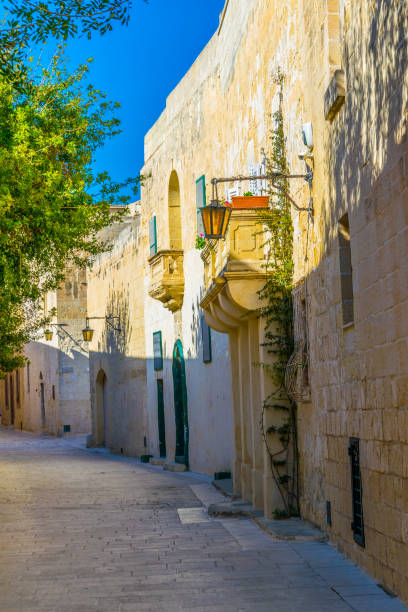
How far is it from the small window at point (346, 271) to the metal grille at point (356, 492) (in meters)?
1.20

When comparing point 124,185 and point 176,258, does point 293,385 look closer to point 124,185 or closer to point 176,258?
point 124,185

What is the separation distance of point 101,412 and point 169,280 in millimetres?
11356

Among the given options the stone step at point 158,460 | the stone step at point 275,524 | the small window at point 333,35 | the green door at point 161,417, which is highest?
the small window at point 333,35

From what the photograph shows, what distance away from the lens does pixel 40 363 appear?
4028cm

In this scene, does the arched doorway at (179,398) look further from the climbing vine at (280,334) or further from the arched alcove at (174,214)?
the climbing vine at (280,334)

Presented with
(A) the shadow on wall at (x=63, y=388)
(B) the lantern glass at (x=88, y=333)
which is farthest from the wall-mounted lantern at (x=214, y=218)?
(A) the shadow on wall at (x=63, y=388)

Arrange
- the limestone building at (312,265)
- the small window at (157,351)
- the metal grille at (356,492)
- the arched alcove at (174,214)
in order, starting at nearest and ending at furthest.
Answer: the limestone building at (312,265) → the metal grille at (356,492) → the arched alcove at (174,214) → the small window at (157,351)

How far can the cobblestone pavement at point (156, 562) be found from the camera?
6844 millimetres

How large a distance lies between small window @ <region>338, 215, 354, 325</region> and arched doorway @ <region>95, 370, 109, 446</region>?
22044 millimetres

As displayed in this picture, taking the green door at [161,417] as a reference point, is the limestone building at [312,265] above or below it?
above

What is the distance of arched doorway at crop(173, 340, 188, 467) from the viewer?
65.6ft

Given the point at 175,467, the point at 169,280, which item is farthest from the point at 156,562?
the point at 169,280

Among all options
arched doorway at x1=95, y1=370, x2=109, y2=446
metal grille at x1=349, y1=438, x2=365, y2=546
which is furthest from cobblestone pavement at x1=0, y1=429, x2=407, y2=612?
arched doorway at x1=95, y1=370, x2=109, y2=446

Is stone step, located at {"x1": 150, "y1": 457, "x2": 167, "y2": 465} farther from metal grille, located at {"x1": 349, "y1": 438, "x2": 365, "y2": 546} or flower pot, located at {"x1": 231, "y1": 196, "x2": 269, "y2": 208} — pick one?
metal grille, located at {"x1": 349, "y1": 438, "x2": 365, "y2": 546}
